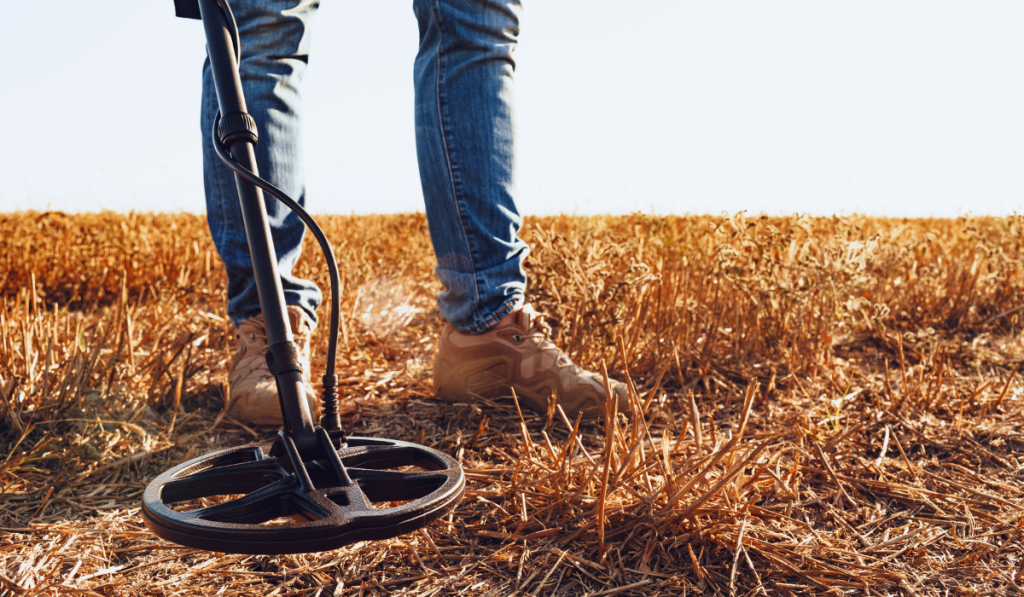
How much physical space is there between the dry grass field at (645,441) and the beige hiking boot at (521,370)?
7cm

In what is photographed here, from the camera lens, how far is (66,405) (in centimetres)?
179

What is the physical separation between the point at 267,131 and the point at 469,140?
56 cm

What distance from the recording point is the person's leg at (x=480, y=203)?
6.00 ft

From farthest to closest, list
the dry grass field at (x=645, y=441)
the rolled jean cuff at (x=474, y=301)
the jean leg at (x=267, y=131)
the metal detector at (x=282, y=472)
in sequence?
the rolled jean cuff at (x=474, y=301) < the jean leg at (x=267, y=131) < the dry grass field at (x=645, y=441) < the metal detector at (x=282, y=472)

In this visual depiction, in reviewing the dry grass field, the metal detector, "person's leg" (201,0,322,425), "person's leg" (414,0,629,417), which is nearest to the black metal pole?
the metal detector

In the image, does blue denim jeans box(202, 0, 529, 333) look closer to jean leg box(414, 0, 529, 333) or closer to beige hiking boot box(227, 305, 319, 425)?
jean leg box(414, 0, 529, 333)

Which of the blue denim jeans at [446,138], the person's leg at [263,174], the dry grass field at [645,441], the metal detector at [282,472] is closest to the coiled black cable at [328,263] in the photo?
the metal detector at [282,472]

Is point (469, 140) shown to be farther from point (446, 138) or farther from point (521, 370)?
point (521, 370)

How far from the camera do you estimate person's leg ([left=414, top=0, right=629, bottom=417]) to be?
6.00 ft

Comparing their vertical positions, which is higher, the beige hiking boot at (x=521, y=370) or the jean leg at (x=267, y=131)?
the jean leg at (x=267, y=131)

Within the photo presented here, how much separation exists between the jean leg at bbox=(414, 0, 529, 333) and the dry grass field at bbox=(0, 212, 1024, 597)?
45 cm

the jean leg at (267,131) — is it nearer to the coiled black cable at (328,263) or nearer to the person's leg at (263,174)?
the person's leg at (263,174)

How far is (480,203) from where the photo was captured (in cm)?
184

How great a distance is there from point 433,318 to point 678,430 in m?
1.81
